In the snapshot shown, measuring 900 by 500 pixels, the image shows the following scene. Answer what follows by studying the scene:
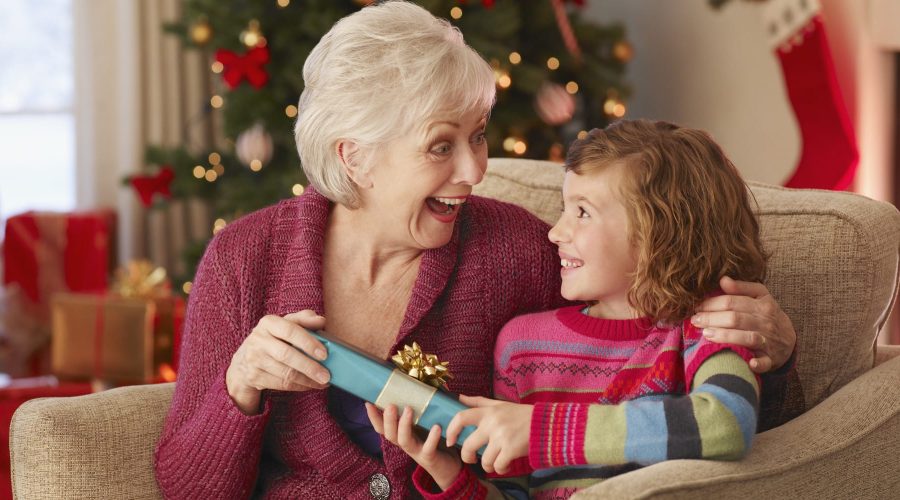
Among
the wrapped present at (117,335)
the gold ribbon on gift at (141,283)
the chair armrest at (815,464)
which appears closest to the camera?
the chair armrest at (815,464)

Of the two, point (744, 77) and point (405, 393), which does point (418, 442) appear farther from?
point (744, 77)

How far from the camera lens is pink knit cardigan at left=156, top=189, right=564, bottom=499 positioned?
1.47 m

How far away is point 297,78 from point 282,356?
1878 millimetres

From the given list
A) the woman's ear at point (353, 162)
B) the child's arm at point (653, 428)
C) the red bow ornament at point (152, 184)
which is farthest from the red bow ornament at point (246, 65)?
the child's arm at point (653, 428)

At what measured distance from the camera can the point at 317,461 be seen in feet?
4.98

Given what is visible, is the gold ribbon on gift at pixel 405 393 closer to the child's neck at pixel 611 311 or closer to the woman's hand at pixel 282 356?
the woman's hand at pixel 282 356

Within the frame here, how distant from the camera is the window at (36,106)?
4000mm

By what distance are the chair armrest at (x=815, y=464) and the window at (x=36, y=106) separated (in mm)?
3354

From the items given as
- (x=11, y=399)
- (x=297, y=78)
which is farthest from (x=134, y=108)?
(x=11, y=399)

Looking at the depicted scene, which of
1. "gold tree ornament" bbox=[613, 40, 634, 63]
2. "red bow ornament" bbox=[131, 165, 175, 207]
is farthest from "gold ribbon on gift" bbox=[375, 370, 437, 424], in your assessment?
"gold tree ornament" bbox=[613, 40, 634, 63]

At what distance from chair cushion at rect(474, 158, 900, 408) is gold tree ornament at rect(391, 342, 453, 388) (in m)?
0.55

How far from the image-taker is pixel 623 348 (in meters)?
1.46

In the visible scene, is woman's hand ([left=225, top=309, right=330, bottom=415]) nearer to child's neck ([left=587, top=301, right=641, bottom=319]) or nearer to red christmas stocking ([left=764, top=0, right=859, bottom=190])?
child's neck ([left=587, top=301, right=641, bottom=319])

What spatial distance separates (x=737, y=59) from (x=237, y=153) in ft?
5.68
